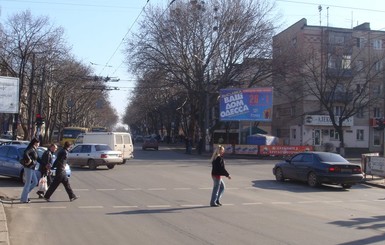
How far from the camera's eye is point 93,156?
87.1 ft

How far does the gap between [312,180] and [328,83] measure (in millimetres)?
33767

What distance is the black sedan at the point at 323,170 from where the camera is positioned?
19.1m

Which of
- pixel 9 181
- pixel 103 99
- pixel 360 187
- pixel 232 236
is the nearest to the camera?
pixel 232 236

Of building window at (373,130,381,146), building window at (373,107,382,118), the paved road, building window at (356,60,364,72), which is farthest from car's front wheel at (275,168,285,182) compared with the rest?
building window at (373,130,381,146)

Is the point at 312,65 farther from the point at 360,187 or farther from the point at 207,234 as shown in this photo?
the point at 207,234

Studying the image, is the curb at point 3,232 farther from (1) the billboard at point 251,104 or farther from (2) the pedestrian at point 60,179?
(1) the billboard at point 251,104

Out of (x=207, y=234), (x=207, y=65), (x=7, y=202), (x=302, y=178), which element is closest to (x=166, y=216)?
(x=207, y=234)

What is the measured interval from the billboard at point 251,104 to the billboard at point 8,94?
2711 cm

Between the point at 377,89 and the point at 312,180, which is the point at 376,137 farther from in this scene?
the point at 312,180

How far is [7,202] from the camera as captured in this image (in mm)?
13383

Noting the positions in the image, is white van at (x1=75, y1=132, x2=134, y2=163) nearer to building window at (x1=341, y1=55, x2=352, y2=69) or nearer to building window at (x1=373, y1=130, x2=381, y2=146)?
building window at (x1=341, y1=55, x2=352, y2=69)

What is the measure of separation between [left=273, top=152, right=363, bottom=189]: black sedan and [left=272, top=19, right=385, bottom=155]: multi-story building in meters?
28.1

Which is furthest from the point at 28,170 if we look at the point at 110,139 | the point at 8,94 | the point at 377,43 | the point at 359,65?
the point at 377,43

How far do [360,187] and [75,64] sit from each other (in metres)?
42.8
